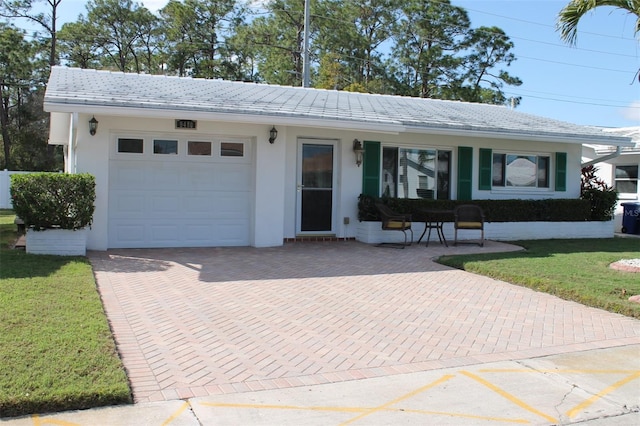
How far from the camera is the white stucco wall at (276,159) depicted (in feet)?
35.8

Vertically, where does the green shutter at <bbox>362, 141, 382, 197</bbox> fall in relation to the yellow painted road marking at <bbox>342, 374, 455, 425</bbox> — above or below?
above

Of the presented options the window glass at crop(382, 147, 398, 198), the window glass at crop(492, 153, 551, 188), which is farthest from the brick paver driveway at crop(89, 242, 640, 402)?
the window glass at crop(492, 153, 551, 188)

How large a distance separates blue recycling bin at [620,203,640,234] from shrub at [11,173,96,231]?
16469 mm

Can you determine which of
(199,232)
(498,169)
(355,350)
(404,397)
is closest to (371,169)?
(498,169)

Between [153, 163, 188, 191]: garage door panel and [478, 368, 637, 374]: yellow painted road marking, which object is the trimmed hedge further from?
[478, 368, 637, 374]: yellow painted road marking

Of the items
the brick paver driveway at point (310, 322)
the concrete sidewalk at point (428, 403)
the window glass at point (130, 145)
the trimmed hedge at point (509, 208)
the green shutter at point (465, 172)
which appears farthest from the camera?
the green shutter at point (465, 172)

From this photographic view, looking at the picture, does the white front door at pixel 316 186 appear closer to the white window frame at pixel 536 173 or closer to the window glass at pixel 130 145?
the window glass at pixel 130 145

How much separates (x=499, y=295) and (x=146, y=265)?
5.85m

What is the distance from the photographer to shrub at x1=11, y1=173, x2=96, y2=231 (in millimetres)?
9625

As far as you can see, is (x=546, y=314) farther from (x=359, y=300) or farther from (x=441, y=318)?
(x=359, y=300)

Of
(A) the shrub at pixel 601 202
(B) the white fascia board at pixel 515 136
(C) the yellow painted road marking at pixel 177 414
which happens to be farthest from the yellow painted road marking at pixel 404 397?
(A) the shrub at pixel 601 202

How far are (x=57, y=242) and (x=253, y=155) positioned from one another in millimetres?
4388

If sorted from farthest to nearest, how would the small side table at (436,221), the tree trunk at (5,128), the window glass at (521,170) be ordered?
the tree trunk at (5,128) < the window glass at (521,170) < the small side table at (436,221)

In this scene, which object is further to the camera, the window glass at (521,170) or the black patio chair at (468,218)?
the window glass at (521,170)
